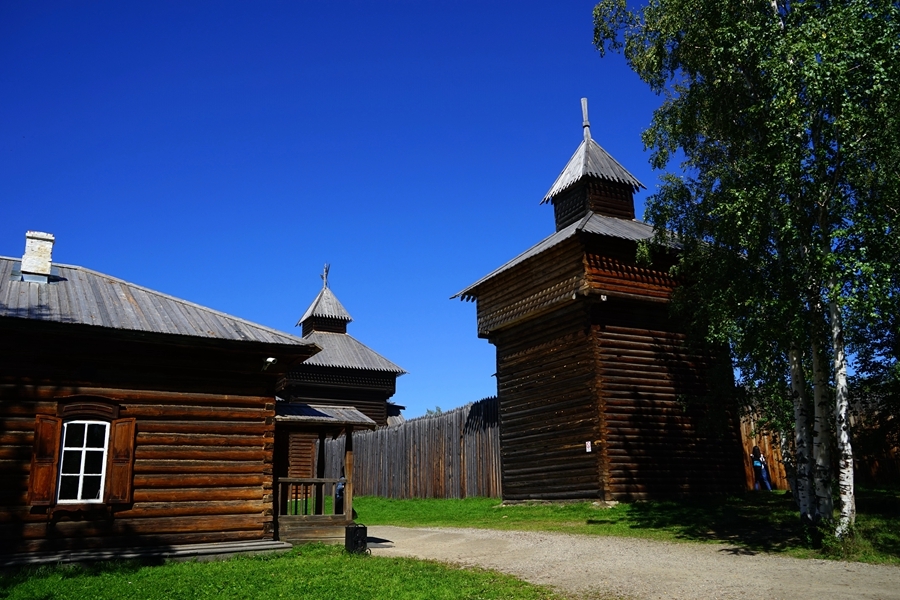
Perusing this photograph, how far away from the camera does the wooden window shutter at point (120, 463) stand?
12.9 metres

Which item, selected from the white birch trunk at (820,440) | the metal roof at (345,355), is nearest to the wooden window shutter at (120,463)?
the white birch trunk at (820,440)

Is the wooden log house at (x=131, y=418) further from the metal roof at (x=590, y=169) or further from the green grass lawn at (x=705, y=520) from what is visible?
the metal roof at (x=590, y=169)

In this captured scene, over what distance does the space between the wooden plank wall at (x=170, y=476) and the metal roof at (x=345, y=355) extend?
77.0 ft

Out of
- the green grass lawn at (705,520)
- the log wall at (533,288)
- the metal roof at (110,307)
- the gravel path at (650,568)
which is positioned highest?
the log wall at (533,288)

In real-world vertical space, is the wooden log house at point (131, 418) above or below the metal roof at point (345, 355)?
below

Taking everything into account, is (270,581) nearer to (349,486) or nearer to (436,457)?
(349,486)

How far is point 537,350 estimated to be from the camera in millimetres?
23531

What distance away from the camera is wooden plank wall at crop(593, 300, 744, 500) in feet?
68.8

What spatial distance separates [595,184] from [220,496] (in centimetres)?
1613

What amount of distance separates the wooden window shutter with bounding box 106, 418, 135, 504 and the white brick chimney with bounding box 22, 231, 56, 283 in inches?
153

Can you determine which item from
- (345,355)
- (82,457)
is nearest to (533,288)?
(82,457)

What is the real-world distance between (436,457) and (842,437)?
1806cm

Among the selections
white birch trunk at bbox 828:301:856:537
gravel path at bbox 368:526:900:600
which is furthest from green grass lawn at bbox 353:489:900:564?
gravel path at bbox 368:526:900:600

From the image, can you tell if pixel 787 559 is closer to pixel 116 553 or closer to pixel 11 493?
pixel 116 553
